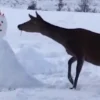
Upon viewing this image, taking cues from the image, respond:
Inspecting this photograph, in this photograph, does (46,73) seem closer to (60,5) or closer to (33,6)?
(33,6)

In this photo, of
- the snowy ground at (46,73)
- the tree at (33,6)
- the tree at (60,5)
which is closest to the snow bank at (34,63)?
the snowy ground at (46,73)

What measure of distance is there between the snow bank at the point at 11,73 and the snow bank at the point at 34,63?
2.43 feet

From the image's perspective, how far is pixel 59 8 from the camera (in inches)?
771

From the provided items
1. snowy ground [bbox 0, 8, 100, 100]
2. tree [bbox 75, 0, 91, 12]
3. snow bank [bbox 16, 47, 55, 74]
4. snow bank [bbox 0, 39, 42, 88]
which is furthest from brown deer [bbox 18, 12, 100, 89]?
tree [bbox 75, 0, 91, 12]

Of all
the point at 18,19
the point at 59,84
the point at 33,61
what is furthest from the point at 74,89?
the point at 18,19

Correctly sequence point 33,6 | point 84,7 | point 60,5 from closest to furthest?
point 33,6 → point 84,7 → point 60,5

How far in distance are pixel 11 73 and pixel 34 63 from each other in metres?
1.41

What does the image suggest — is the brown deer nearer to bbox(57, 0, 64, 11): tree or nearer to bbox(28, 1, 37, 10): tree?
bbox(28, 1, 37, 10): tree

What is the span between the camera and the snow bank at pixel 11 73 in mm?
5479

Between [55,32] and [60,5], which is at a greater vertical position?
[55,32]

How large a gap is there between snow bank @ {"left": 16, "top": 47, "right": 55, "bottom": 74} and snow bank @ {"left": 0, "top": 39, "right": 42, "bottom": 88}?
0.74 m

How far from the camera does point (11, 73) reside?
5.68 meters

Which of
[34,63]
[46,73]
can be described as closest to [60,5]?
[34,63]

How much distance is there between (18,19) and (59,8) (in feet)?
24.1
